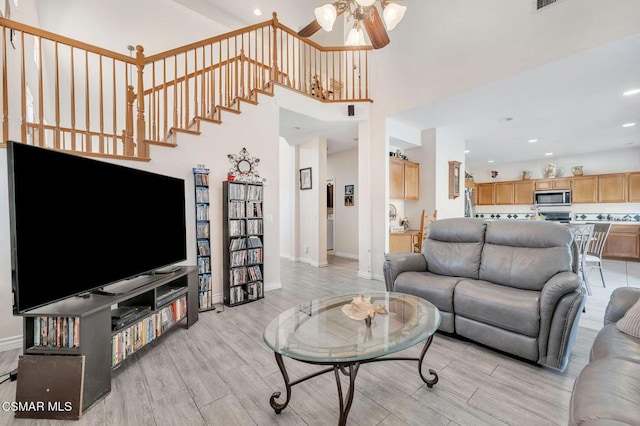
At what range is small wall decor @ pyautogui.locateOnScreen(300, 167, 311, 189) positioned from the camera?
19.2 feet

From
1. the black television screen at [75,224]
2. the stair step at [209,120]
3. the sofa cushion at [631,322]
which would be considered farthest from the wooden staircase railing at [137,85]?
the sofa cushion at [631,322]

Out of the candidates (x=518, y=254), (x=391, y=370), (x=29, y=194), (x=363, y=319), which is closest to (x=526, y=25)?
(x=518, y=254)

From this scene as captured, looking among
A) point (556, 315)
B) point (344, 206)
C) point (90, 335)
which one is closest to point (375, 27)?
point (556, 315)

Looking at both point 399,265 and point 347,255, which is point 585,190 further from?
point 399,265

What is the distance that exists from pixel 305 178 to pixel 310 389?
4.63m

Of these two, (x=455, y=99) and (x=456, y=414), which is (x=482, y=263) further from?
(x=455, y=99)

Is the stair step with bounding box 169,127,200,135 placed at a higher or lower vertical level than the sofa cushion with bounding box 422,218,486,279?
higher

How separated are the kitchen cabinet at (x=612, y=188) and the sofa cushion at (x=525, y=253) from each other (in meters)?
6.53

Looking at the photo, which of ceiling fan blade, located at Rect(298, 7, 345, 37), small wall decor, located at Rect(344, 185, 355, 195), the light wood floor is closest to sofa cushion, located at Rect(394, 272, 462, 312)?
the light wood floor

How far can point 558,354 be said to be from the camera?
1.87 meters

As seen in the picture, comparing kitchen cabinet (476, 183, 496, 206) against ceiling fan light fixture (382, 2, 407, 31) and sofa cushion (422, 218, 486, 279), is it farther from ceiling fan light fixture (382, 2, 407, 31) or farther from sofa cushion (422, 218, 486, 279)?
ceiling fan light fixture (382, 2, 407, 31)

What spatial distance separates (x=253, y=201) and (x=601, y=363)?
327 cm

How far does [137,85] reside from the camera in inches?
117

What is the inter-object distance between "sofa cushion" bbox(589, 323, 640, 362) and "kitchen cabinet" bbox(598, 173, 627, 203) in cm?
748
